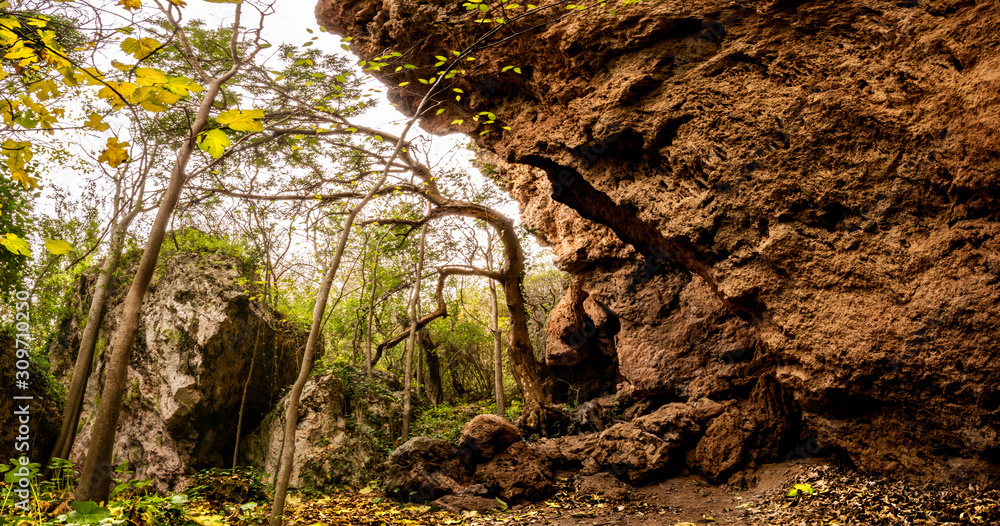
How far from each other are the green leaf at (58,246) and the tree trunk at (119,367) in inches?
93.5

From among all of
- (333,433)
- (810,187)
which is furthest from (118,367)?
(810,187)

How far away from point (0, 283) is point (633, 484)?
9547mm

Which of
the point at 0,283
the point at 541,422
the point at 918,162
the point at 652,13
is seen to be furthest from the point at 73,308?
the point at 918,162

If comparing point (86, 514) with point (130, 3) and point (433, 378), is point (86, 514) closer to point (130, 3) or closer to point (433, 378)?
point (130, 3)

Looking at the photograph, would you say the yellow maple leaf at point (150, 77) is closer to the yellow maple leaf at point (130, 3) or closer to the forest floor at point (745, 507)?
the yellow maple leaf at point (130, 3)

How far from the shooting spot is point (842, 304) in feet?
14.3

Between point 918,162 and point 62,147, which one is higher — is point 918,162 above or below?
below

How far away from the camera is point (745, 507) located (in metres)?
4.59

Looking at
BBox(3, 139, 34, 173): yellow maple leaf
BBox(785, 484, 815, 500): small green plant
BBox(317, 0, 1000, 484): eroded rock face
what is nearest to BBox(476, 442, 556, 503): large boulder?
BBox(317, 0, 1000, 484): eroded rock face

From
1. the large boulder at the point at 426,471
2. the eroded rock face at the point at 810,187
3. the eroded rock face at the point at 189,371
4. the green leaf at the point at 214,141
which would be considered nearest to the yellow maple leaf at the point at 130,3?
the green leaf at the point at 214,141

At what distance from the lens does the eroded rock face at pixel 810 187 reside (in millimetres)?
3828

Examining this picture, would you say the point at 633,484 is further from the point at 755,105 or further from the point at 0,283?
the point at 0,283

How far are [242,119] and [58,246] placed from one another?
657mm

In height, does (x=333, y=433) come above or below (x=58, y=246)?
below
